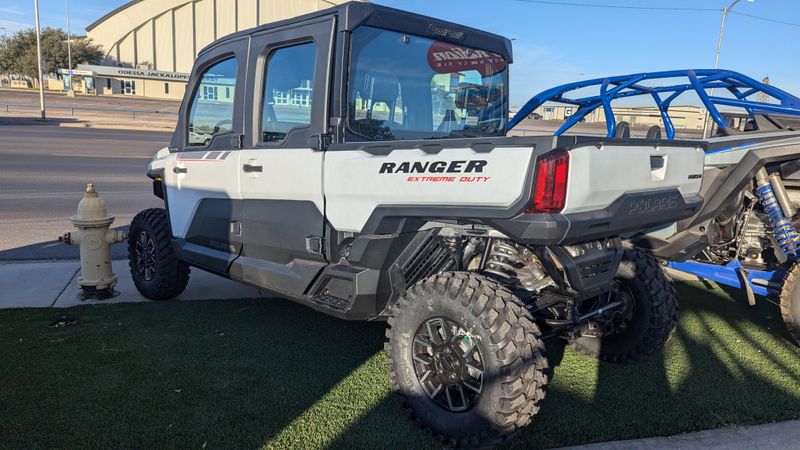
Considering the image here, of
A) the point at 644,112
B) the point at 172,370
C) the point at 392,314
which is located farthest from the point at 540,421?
the point at 644,112

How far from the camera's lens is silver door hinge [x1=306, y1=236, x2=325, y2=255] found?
366cm

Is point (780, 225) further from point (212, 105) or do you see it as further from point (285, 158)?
point (212, 105)

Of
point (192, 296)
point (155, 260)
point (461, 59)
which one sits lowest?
point (192, 296)

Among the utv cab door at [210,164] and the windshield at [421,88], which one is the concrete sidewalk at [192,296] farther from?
the windshield at [421,88]

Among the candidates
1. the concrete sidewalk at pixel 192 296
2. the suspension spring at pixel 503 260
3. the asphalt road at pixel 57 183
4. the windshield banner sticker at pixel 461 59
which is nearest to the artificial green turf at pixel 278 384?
the concrete sidewalk at pixel 192 296

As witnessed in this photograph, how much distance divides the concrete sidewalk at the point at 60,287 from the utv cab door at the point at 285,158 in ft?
5.77

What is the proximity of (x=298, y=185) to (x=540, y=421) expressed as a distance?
2.05 meters

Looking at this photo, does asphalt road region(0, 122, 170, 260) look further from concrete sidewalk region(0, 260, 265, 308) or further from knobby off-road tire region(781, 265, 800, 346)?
knobby off-road tire region(781, 265, 800, 346)

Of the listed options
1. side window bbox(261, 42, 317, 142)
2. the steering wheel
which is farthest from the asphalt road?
side window bbox(261, 42, 317, 142)

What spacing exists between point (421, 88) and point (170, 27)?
279ft

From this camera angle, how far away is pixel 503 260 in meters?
3.44

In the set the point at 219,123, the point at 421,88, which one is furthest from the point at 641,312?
the point at 219,123

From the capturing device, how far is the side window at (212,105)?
437cm

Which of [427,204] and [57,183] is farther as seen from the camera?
[57,183]
